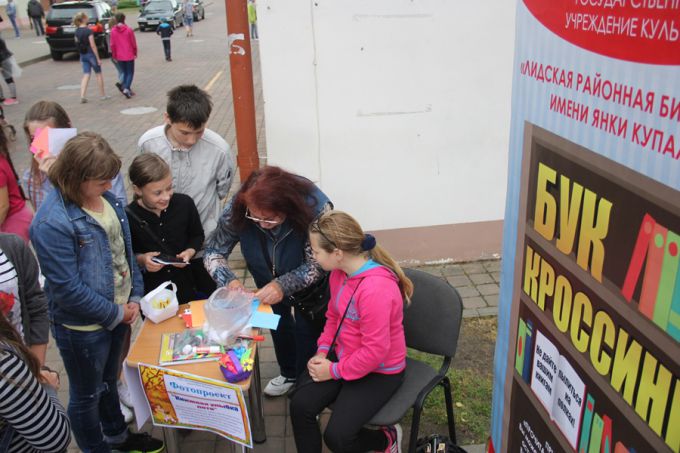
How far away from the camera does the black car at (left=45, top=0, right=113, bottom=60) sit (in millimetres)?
18188

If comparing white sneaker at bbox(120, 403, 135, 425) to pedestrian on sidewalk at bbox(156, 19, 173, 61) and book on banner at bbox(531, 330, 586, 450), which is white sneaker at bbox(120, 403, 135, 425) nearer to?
book on banner at bbox(531, 330, 586, 450)

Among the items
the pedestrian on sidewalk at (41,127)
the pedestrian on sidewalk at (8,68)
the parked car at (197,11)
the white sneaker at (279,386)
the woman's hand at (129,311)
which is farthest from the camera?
the parked car at (197,11)

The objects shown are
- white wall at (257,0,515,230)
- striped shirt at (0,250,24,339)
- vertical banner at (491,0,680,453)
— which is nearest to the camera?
vertical banner at (491,0,680,453)

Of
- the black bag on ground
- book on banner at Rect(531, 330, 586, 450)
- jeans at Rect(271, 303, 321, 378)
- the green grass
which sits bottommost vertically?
the green grass

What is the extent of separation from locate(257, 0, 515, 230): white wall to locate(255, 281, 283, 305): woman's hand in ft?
6.23

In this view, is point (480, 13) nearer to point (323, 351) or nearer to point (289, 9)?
point (289, 9)

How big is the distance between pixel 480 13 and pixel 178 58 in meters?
16.4

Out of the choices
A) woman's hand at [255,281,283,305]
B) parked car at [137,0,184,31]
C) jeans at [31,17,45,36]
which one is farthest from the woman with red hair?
jeans at [31,17,45,36]

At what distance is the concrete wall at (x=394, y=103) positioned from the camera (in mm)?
4391

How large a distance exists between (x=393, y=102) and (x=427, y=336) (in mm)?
2219

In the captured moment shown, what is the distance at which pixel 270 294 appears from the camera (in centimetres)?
299

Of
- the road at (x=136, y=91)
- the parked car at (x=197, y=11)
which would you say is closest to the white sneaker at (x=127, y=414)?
the road at (x=136, y=91)

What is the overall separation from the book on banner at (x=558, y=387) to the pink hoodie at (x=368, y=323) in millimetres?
841

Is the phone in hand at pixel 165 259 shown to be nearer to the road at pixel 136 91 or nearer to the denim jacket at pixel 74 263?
the denim jacket at pixel 74 263
